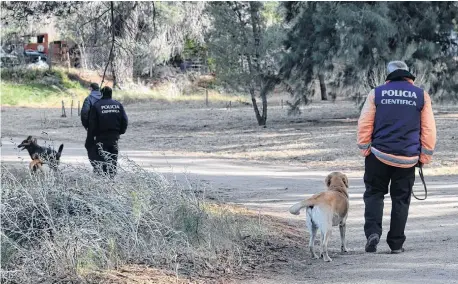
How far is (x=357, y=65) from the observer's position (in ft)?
93.8

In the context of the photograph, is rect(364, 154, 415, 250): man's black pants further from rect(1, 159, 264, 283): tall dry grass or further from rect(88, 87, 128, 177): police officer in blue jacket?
rect(88, 87, 128, 177): police officer in blue jacket

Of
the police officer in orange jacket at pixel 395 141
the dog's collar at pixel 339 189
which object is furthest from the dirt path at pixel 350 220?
the dog's collar at pixel 339 189

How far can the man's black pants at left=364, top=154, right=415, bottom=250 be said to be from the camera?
846cm

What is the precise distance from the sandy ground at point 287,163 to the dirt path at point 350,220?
Result: 0.04 ft

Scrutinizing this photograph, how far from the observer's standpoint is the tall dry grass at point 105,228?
689cm

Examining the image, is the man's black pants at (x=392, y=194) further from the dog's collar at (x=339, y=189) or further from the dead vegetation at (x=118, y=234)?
the dead vegetation at (x=118, y=234)

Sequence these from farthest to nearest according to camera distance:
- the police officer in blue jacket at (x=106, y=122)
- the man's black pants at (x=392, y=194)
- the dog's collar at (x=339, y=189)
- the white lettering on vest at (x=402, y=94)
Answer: the police officer in blue jacket at (x=106, y=122) → the dog's collar at (x=339, y=189) → the man's black pants at (x=392, y=194) → the white lettering on vest at (x=402, y=94)

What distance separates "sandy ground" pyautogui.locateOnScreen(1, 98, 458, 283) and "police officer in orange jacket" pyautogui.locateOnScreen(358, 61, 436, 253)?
371 mm

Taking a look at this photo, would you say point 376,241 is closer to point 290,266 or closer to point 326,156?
point 290,266

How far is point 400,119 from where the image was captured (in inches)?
328

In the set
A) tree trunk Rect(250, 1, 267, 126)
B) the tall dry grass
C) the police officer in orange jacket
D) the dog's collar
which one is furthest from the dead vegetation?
tree trunk Rect(250, 1, 267, 126)

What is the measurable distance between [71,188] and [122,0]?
26.6 feet

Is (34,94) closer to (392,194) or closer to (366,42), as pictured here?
(366,42)

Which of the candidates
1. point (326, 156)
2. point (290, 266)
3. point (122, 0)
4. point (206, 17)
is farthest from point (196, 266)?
point (206, 17)
